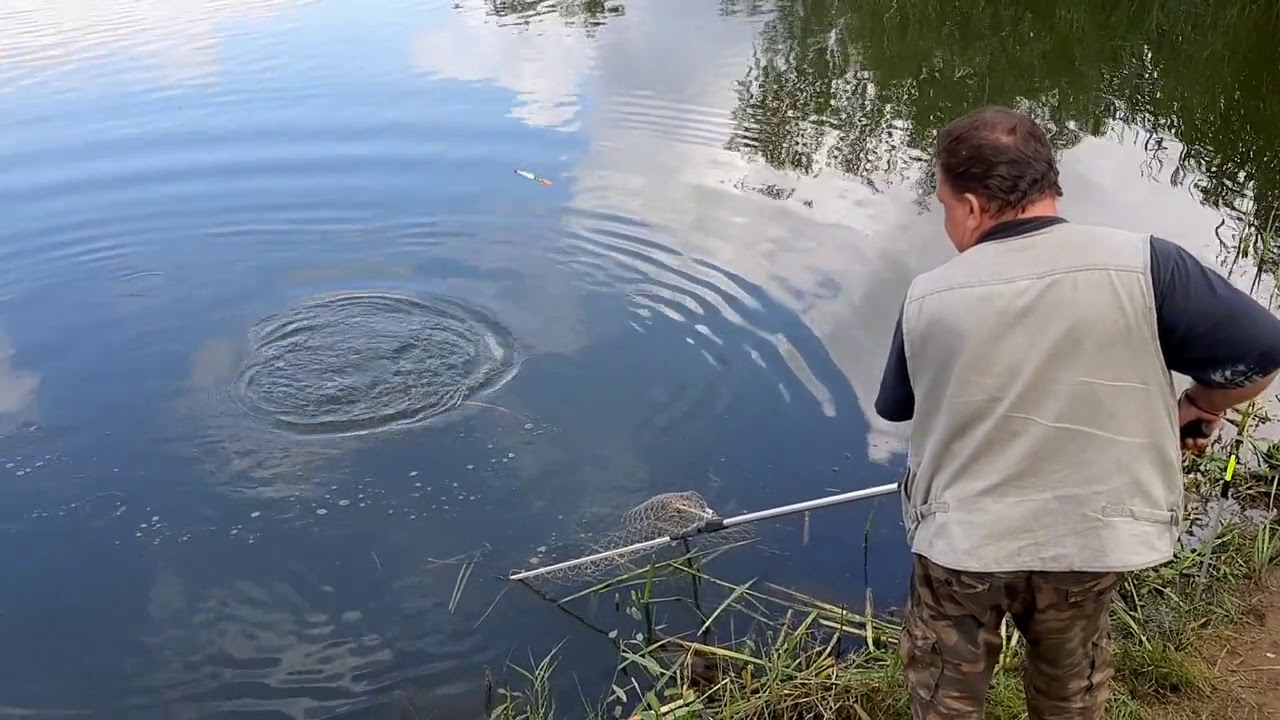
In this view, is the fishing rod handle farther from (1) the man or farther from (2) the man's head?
(2) the man's head

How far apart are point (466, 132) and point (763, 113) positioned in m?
2.85

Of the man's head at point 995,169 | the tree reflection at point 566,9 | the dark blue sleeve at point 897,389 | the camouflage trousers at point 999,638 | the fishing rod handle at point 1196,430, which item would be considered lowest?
the camouflage trousers at point 999,638

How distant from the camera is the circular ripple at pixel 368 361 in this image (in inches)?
210

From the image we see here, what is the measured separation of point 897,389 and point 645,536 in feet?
7.03

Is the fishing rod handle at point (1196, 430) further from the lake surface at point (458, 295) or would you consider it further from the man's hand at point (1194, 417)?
the lake surface at point (458, 295)

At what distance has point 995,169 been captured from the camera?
6.68 ft

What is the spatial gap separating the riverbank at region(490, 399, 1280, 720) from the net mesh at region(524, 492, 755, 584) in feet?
0.31

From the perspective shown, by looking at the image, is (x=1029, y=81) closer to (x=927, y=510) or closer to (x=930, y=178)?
(x=930, y=178)

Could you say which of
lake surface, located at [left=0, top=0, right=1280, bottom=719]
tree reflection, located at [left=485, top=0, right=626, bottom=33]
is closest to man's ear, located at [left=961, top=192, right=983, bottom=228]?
lake surface, located at [left=0, top=0, right=1280, bottom=719]

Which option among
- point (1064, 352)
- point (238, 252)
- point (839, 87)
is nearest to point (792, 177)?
→ point (839, 87)

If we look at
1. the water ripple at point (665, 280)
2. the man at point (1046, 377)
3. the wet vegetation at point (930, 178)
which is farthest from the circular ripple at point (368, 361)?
the man at point (1046, 377)

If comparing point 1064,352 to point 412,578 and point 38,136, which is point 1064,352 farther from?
point 38,136

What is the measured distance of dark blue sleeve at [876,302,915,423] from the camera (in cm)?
224

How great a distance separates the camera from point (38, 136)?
912 centimetres
